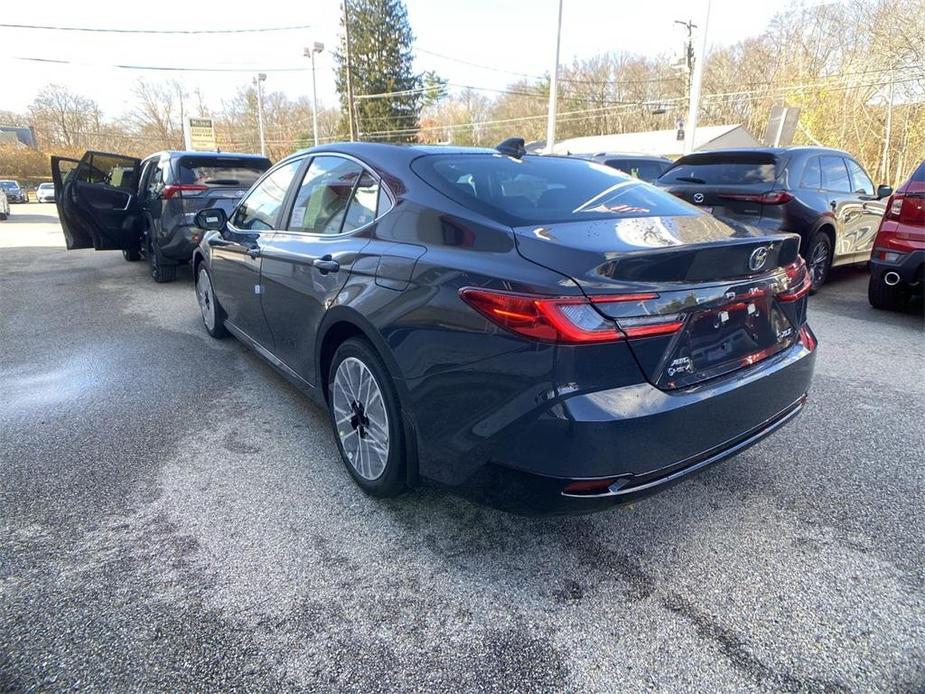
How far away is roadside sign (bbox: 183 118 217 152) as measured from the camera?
2939 centimetres

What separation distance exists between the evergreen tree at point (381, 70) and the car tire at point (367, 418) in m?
44.6

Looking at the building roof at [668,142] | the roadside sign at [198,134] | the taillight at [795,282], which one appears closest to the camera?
the taillight at [795,282]

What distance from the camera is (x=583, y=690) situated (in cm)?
164

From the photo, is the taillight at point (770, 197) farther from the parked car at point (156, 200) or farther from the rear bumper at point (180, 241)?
the rear bumper at point (180, 241)

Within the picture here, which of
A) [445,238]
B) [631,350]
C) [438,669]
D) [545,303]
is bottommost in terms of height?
[438,669]

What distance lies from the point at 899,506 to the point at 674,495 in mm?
973

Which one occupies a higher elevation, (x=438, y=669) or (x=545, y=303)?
(x=545, y=303)

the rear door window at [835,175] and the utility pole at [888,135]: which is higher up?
the utility pole at [888,135]

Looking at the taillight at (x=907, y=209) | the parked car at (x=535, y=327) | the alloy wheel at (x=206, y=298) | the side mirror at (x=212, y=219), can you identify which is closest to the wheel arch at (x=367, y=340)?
the parked car at (x=535, y=327)

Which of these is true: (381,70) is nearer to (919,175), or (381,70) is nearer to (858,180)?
(858,180)

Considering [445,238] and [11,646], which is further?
[445,238]

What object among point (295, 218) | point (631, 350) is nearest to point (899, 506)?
point (631, 350)

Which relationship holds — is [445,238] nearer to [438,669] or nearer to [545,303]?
[545,303]

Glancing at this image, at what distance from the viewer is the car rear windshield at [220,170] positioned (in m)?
7.23
